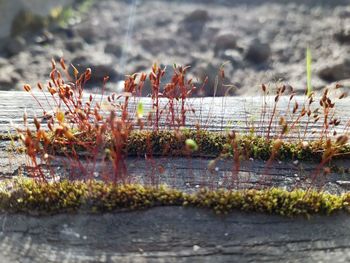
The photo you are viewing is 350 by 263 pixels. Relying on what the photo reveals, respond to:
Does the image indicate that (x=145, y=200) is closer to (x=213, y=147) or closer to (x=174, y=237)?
(x=174, y=237)

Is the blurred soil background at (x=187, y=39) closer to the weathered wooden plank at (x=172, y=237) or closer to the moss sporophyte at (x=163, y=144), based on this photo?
the moss sporophyte at (x=163, y=144)

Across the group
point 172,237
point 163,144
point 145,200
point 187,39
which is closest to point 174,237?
point 172,237

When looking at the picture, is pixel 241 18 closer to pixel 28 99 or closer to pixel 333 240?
pixel 28 99

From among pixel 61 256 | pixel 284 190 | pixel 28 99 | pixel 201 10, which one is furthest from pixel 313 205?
pixel 201 10

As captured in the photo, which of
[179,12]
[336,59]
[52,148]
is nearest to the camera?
[52,148]

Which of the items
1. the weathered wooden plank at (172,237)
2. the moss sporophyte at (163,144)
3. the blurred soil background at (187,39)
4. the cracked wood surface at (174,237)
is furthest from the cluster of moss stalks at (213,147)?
the blurred soil background at (187,39)

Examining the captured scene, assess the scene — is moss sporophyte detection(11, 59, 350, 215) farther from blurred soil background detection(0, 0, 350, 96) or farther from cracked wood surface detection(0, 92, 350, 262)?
blurred soil background detection(0, 0, 350, 96)
